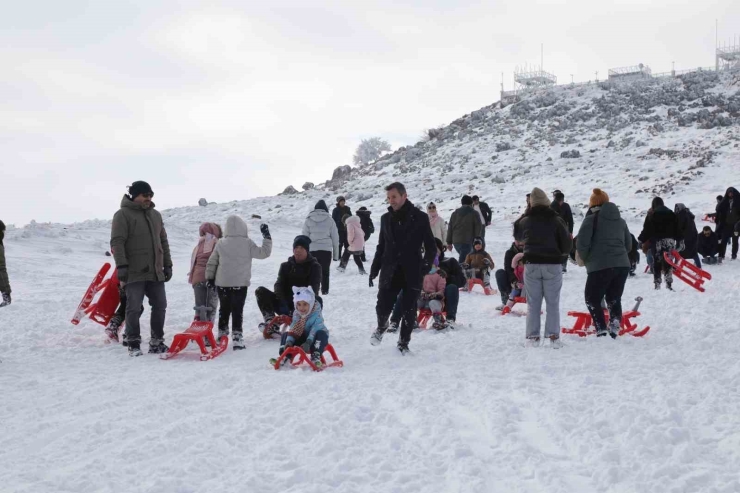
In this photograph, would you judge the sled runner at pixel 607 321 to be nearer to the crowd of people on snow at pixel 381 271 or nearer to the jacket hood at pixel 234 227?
the crowd of people on snow at pixel 381 271

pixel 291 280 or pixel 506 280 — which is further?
pixel 506 280

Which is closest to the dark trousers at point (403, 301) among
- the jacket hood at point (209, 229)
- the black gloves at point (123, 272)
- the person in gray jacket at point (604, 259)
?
the person in gray jacket at point (604, 259)

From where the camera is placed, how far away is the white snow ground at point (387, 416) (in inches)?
137

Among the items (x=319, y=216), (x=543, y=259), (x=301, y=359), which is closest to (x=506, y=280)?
(x=543, y=259)

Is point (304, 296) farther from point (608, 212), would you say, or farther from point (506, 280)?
point (506, 280)

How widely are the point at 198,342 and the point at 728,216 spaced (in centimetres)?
1322

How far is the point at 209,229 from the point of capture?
8.25 m

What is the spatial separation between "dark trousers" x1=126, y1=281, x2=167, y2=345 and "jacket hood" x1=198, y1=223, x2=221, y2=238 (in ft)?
3.63

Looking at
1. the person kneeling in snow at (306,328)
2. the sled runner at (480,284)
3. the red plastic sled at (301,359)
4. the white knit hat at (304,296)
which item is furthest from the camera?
the sled runner at (480,284)

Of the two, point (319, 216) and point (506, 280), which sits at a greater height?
point (319, 216)

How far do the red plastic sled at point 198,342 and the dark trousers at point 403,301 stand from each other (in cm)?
182

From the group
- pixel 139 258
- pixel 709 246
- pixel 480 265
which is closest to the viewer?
pixel 139 258

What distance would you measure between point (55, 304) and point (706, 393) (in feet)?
30.8

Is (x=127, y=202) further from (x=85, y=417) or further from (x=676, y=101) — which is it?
(x=676, y=101)
